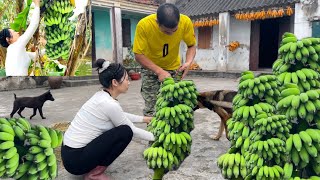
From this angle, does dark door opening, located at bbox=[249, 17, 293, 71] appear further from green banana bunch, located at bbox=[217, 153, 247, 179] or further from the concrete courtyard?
green banana bunch, located at bbox=[217, 153, 247, 179]

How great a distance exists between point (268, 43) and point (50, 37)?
10.9 metres

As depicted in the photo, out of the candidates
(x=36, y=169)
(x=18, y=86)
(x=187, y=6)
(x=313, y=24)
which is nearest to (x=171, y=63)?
(x=36, y=169)

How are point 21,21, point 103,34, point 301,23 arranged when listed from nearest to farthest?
point 21,21, point 301,23, point 103,34

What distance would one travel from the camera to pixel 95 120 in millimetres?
2482

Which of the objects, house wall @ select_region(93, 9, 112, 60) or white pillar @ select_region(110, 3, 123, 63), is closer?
white pillar @ select_region(110, 3, 123, 63)

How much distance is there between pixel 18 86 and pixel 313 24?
1092 centimetres

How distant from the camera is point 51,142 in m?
1.71

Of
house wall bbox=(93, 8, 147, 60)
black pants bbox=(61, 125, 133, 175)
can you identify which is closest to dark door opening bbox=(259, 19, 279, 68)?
house wall bbox=(93, 8, 147, 60)

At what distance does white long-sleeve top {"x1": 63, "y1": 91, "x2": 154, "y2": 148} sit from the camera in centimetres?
245

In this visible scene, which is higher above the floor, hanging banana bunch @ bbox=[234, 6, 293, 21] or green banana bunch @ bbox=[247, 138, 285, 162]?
hanging banana bunch @ bbox=[234, 6, 293, 21]

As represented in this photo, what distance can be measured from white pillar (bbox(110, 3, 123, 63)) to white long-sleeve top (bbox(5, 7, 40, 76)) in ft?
13.8

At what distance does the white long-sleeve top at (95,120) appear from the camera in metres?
2.45

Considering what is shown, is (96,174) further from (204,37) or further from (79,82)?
(204,37)

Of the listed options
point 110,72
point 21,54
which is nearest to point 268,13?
point 21,54
